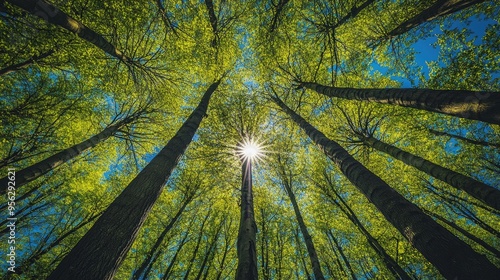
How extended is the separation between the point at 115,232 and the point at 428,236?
10.2ft

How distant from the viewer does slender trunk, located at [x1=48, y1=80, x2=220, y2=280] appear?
5.33 ft

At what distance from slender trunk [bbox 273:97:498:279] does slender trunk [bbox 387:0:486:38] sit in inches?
230

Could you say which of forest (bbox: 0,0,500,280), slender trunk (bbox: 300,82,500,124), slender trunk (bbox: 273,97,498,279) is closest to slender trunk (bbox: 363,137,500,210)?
forest (bbox: 0,0,500,280)

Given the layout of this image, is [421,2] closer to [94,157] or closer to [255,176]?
[255,176]

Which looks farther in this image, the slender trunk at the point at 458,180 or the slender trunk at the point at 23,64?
the slender trunk at the point at 23,64

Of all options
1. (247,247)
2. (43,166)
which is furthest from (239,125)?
(43,166)

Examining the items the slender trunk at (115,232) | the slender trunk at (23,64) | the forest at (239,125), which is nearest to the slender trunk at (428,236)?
the forest at (239,125)

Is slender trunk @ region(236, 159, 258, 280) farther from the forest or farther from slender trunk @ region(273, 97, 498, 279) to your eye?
slender trunk @ region(273, 97, 498, 279)

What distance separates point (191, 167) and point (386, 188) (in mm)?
9172

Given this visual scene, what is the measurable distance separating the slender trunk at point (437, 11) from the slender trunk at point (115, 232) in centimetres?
813

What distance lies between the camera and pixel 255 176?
1044 centimetres

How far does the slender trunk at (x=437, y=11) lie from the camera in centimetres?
510

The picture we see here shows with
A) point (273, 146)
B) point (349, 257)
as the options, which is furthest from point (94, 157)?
point (349, 257)

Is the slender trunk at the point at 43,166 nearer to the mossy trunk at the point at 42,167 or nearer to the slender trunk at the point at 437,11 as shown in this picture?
the mossy trunk at the point at 42,167
